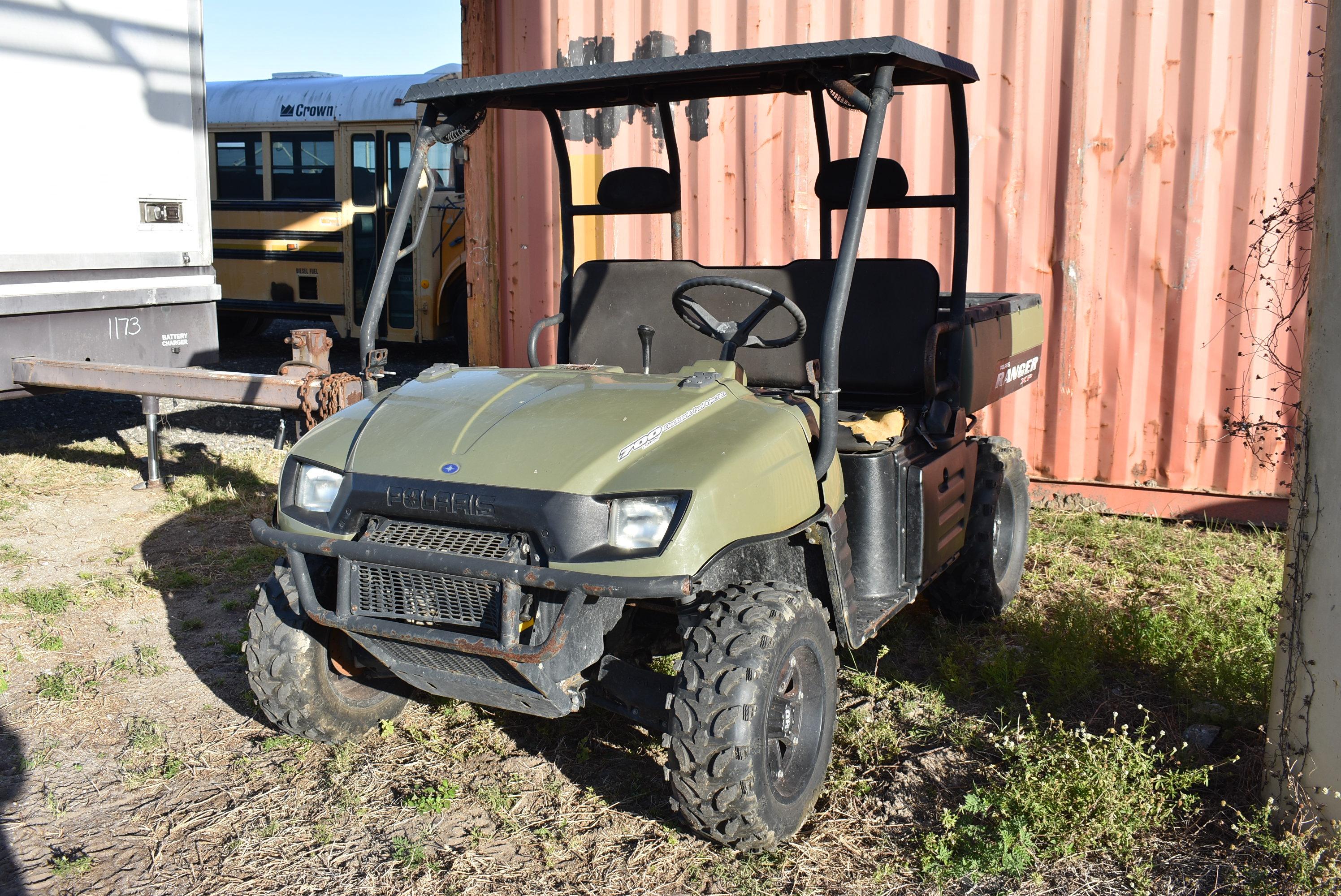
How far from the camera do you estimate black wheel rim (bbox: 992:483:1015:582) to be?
4.91m

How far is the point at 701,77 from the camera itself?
12.4ft

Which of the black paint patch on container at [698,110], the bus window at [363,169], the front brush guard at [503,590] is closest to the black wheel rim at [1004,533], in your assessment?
the front brush guard at [503,590]

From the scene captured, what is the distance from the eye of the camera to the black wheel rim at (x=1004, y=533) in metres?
4.91

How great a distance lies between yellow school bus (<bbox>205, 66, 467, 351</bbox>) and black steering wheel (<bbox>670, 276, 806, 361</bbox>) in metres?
7.92

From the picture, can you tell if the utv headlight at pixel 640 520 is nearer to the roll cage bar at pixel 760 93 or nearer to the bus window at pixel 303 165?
the roll cage bar at pixel 760 93

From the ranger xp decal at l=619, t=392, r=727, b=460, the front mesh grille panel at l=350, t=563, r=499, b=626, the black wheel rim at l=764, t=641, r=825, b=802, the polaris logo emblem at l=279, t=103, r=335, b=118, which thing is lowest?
the black wheel rim at l=764, t=641, r=825, b=802

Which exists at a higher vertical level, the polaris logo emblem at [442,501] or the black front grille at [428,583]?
the polaris logo emblem at [442,501]

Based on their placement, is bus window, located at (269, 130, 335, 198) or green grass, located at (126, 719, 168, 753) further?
bus window, located at (269, 130, 335, 198)

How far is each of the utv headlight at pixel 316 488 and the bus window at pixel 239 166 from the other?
10037 mm

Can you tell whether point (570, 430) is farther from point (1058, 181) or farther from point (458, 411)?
point (1058, 181)

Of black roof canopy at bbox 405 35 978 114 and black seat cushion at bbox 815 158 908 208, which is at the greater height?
black roof canopy at bbox 405 35 978 114

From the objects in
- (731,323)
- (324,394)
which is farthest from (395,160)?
(731,323)

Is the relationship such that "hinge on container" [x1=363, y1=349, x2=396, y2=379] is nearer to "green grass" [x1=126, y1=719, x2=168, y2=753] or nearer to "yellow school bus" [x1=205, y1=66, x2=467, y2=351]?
"green grass" [x1=126, y1=719, x2=168, y2=753]

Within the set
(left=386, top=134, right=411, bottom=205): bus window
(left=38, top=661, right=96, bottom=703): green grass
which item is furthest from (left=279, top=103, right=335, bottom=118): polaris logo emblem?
(left=38, top=661, right=96, bottom=703): green grass
